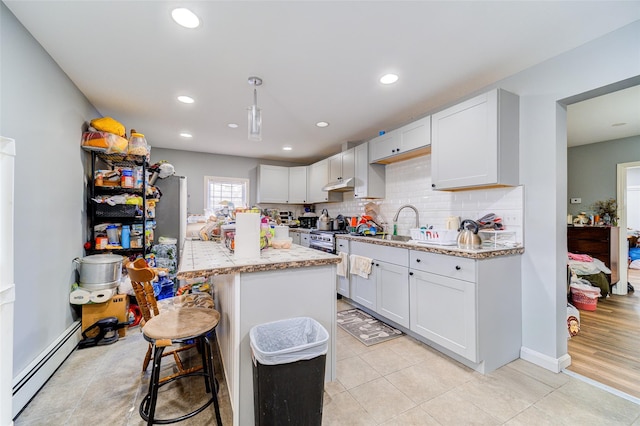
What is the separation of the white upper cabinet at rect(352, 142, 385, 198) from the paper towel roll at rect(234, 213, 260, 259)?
234cm

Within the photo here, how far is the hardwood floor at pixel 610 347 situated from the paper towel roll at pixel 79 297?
4.15 meters

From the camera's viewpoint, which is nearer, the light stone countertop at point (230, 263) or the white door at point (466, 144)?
the light stone countertop at point (230, 263)

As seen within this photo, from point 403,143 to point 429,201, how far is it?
759 mm

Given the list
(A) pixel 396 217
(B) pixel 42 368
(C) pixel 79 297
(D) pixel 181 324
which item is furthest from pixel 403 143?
(B) pixel 42 368

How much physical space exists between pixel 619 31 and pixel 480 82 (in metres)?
0.86

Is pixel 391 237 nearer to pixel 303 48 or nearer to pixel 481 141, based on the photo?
pixel 481 141

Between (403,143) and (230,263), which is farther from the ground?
(403,143)

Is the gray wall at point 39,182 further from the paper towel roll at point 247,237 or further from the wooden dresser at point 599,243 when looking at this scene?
the wooden dresser at point 599,243

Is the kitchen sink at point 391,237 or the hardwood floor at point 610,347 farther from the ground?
the kitchen sink at point 391,237

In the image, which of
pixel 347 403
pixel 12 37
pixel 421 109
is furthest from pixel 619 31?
pixel 12 37

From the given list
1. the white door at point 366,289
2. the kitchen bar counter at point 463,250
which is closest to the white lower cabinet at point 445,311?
the kitchen bar counter at point 463,250

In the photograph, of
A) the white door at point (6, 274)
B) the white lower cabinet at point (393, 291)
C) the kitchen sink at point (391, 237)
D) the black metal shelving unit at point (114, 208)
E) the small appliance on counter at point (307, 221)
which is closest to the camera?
the white door at point (6, 274)

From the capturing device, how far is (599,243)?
4.12m

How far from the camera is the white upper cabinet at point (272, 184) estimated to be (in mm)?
5219
